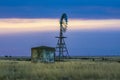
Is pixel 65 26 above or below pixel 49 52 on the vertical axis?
above

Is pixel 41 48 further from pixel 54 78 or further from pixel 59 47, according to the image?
pixel 54 78

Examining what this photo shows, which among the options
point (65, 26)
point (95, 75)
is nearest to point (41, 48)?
point (65, 26)

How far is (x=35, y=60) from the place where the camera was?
58.2 metres

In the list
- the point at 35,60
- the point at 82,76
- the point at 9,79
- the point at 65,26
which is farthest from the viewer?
the point at 65,26

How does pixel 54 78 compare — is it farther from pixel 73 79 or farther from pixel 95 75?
pixel 95 75

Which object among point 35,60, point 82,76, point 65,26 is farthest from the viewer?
point 65,26

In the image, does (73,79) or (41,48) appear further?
(41,48)

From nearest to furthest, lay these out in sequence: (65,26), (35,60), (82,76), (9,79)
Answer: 1. (9,79)
2. (82,76)
3. (35,60)
4. (65,26)

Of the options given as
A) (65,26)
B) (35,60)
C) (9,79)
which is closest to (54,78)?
(9,79)

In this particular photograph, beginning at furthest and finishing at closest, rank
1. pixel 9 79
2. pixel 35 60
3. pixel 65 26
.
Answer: pixel 65 26 → pixel 35 60 → pixel 9 79

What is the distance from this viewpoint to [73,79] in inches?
1013

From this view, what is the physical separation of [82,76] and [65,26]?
53.5 m

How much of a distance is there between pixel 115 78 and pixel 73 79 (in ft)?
8.63

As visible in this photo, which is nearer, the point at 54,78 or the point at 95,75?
Result: the point at 54,78
